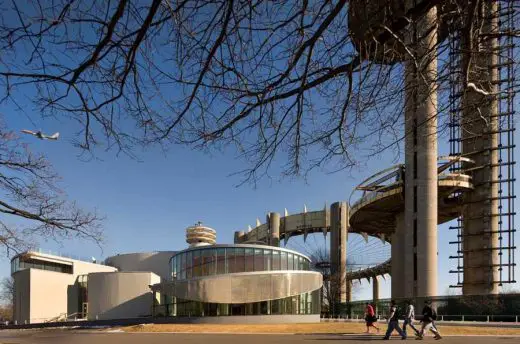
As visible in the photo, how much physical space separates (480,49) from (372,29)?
44.8 inches

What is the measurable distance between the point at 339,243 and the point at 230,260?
2837 cm

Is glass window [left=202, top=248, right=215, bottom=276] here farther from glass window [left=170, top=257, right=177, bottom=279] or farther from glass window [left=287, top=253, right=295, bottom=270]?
glass window [left=287, top=253, right=295, bottom=270]

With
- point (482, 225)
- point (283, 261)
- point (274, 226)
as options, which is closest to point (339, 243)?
point (274, 226)

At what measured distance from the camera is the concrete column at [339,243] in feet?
227

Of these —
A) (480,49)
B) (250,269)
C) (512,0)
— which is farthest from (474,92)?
(250,269)

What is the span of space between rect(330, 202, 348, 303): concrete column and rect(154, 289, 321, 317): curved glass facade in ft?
71.0

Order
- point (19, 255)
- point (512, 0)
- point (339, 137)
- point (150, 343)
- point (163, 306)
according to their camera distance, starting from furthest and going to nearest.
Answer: point (163, 306) → point (150, 343) → point (19, 255) → point (339, 137) → point (512, 0)

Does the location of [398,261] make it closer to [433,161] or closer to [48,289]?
[433,161]

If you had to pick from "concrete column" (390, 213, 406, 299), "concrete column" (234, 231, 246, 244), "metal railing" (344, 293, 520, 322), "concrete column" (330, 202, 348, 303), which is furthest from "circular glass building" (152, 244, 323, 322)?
"concrete column" (234, 231, 246, 244)

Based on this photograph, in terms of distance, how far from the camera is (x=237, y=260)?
4538 cm

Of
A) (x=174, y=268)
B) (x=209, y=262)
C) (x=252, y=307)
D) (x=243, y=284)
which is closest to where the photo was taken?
(x=252, y=307)

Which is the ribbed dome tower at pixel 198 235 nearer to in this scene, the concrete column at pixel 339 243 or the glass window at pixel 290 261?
the concrete column at pixel 339 243

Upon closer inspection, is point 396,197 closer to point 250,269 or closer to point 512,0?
point 250,269

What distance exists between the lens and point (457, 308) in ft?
144
